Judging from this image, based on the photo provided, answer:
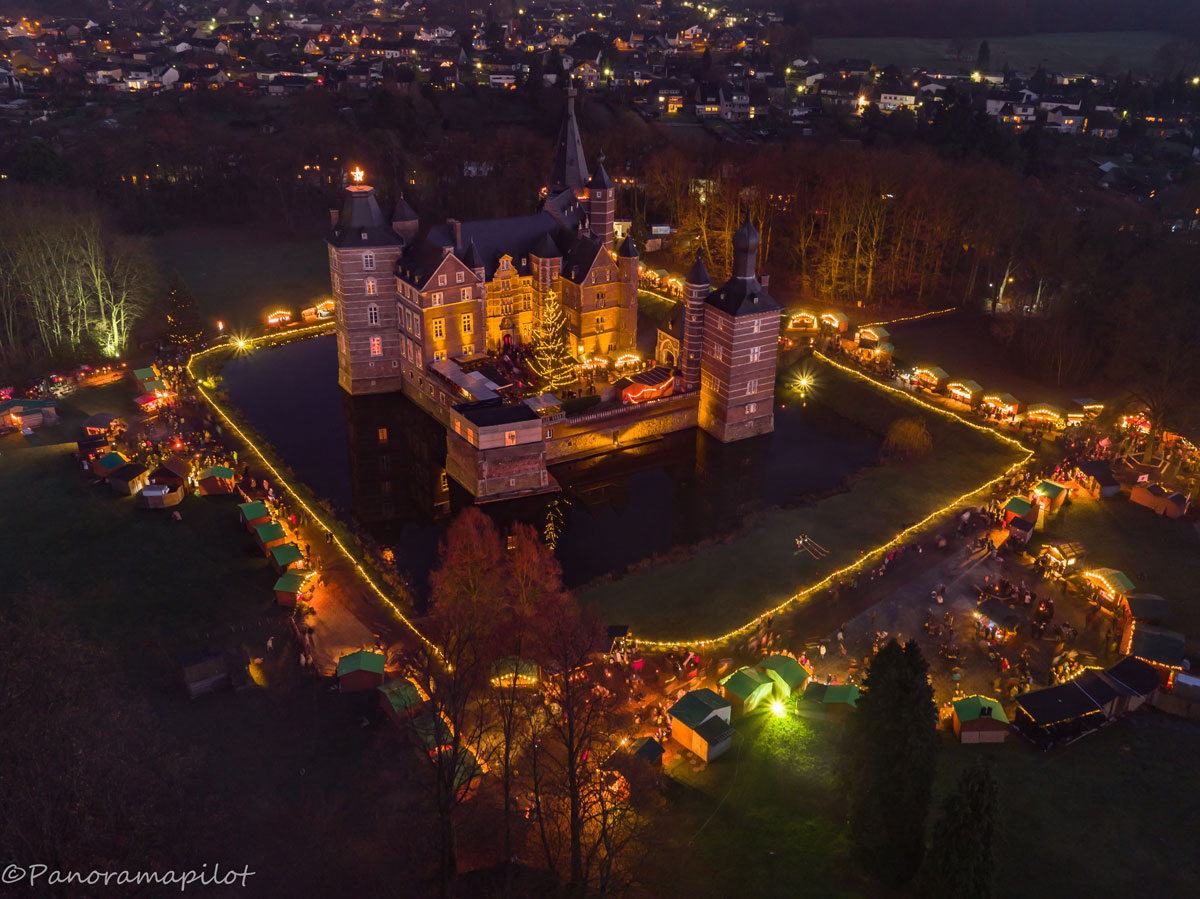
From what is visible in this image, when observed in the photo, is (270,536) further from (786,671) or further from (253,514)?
(786,671)

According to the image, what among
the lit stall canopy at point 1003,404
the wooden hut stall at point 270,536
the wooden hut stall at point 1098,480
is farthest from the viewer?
the lit stall canopy at point 1003,404

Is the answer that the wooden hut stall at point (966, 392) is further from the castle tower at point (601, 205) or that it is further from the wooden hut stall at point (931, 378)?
the castle tower at point (601, 205)

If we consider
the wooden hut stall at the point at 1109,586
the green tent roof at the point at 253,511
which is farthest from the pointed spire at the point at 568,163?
the wooden hut stall at the point at 1109,586

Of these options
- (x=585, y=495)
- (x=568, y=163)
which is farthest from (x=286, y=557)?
(x=568, y=163)

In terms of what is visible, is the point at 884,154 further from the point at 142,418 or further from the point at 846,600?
the point at 142,418

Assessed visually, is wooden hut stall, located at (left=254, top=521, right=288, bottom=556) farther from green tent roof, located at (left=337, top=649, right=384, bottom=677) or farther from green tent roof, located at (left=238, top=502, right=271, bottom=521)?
green tent roof, located at (left=337, top=649, right=384, bottom=677)

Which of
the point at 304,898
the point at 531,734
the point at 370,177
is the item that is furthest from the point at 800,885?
the point at 370,177
